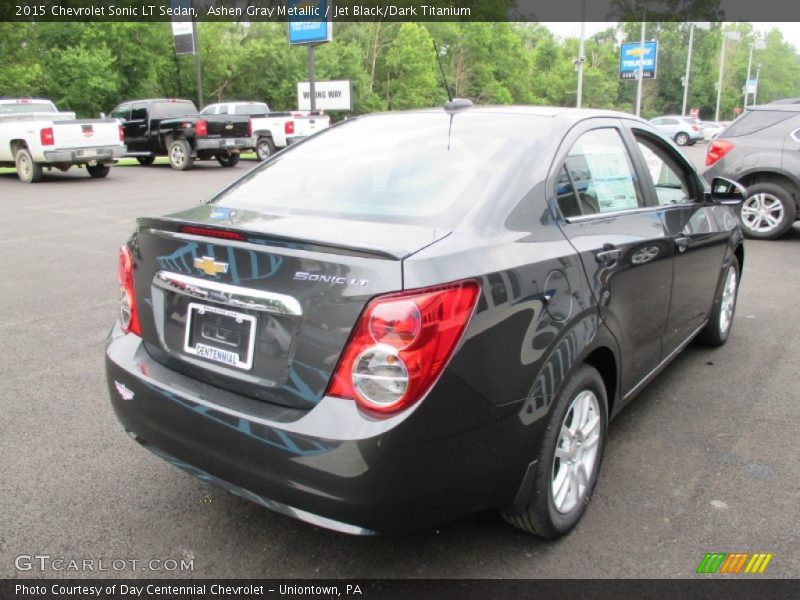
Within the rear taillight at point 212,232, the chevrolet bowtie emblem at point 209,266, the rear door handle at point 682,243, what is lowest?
the rear door handle at point 682,243

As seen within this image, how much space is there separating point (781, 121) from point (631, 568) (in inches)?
335

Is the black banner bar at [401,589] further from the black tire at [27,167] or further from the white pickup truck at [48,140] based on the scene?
the black tire at [27,167]

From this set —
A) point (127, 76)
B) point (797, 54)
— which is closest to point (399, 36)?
point (127, 76)

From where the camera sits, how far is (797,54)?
145875 millimetres

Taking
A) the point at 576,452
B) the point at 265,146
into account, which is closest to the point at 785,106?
the point at 576,452

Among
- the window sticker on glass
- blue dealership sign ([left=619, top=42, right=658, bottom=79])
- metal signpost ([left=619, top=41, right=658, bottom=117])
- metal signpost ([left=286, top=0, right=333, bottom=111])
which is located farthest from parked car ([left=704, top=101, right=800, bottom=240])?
blue dealership sign ([left=619, top=42, right=658, bottom=79])

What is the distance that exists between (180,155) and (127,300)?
18487 mm

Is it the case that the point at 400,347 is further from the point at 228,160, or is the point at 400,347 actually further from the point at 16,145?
the point at 228,160

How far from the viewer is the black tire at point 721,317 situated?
479cm

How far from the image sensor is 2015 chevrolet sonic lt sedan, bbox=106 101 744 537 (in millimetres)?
2160

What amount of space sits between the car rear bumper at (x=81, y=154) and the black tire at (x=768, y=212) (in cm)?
1344

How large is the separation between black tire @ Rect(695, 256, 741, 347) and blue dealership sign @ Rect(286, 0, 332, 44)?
18.8m

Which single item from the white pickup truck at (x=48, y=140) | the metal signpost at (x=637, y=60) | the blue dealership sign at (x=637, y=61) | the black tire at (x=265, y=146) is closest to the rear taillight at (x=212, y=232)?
the white pickup truck at (x=48, y=140)

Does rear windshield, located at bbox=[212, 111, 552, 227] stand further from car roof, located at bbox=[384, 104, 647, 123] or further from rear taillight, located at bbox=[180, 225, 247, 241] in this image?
rear taillight, located at bbox=[180, 225, 247, 241]
